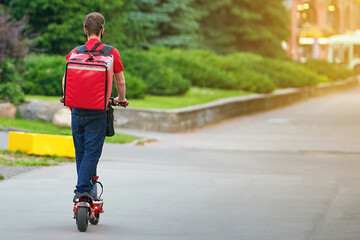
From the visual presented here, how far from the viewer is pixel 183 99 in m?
22.5

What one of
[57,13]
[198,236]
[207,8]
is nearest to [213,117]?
[57,13]

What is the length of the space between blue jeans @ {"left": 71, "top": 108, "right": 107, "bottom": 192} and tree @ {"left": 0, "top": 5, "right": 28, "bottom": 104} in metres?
10.5

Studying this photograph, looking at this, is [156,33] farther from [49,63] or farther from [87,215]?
[87,215]

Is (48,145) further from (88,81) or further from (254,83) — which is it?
(254,83)

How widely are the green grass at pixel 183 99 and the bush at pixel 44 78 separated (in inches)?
13.5

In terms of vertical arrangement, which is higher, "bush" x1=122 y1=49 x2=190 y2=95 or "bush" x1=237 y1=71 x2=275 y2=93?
"bush" x1=122 y1=49 x2=190 y2=95

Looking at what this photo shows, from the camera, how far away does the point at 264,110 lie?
90.9 ft

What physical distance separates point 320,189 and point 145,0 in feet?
81.7

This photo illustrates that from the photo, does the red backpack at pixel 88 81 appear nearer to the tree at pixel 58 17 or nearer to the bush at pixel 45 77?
the bush at pixel 45 77

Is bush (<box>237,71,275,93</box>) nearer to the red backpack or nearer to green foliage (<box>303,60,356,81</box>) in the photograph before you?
green foliage (<box>303,60,356,81</box>)

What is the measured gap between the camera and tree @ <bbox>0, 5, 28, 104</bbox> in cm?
1662

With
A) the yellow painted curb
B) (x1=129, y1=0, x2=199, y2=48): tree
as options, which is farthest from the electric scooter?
(x1=129, y1=0, x2=199, y2=48): tree

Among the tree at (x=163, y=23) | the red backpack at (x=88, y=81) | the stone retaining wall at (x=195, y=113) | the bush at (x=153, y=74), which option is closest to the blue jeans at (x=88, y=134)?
the red backpack at (x=88, y=81)

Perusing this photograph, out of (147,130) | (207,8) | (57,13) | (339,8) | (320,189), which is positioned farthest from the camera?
(339,8)
